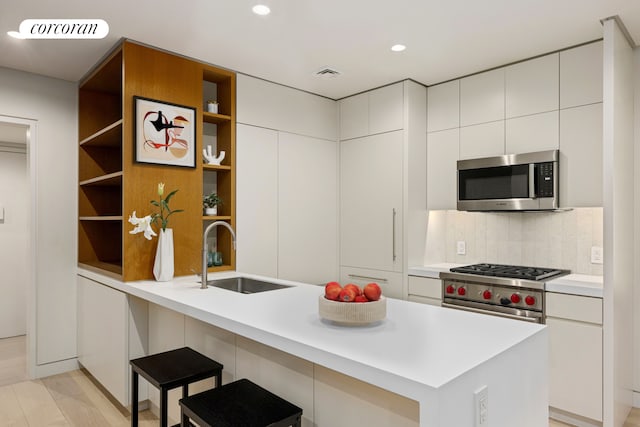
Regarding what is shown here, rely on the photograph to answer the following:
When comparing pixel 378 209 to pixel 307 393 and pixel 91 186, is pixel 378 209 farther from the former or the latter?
pixel 91 186

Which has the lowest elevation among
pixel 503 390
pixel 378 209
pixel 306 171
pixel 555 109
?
pixel 503 390

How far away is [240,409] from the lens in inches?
60.1

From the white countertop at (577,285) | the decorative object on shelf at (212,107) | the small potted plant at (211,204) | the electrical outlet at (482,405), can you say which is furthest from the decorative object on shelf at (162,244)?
the white countertop at (577,285)

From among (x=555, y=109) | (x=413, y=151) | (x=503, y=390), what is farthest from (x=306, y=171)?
(x=503, y=390)

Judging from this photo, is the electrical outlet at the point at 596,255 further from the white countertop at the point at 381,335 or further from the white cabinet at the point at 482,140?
the white countertop at the point at 381,335

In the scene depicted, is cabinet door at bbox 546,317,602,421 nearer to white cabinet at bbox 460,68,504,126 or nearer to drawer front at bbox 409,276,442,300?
drawer front at bbox 409,276,442,300

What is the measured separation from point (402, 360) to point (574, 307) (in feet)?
6.45

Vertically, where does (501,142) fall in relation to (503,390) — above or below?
above

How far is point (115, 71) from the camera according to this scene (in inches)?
126

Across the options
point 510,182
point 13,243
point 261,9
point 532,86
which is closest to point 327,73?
point 261,9

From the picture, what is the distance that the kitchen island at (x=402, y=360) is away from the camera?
1.11 metres

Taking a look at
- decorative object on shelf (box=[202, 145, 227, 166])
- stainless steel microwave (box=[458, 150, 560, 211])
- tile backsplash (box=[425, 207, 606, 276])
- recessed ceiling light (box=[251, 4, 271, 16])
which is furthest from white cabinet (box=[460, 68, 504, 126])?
decorative object on shelf (box=[202, 145, 227, 166])

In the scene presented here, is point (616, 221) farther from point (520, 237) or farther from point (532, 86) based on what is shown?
point (532, 86)

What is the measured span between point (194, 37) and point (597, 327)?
3148mm
